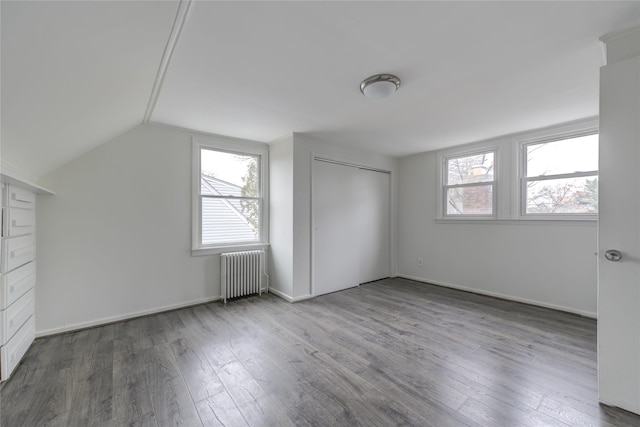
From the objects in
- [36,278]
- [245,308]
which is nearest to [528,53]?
[245,308]

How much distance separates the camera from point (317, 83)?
2176 millimetres

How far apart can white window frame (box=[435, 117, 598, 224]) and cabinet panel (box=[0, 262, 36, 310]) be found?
16.8 feet

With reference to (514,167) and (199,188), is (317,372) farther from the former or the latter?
(514,167)

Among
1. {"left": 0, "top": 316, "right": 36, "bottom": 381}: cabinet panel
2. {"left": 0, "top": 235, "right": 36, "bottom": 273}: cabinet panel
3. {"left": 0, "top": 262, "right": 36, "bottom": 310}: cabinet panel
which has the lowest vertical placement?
{"left": 0, "top": 316, "right": 36, "bottom": 381}: cabinet panel

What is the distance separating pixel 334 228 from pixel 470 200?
223 centimetres

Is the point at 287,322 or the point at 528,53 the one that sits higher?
the point at 528,53

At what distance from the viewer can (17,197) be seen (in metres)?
2.02

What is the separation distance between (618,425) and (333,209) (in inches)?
128

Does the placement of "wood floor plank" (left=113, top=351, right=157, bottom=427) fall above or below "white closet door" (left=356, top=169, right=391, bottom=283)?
below

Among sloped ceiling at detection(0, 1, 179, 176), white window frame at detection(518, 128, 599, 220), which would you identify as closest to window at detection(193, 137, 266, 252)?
sloped ceiling at detection(0, 1, 179, 176)

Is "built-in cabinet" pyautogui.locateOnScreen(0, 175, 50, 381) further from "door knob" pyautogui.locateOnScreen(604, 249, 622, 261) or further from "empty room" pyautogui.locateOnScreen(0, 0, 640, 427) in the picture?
"door knob" pyautogui.locateOnScreen(604, 249, 622, 261)

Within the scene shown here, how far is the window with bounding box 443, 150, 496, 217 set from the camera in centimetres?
388

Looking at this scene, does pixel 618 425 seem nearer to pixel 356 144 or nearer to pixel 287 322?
pixel 287 322

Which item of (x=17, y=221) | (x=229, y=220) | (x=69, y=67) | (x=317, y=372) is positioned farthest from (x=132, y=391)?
(x=229, y=220)
